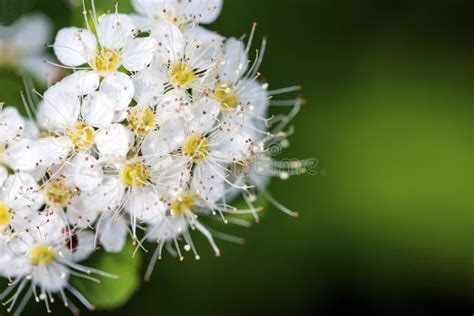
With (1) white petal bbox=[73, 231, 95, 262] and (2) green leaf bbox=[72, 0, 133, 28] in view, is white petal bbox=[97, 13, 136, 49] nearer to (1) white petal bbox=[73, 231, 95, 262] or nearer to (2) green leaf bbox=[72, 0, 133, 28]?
(2) green leaf bbox=[72, 0, 133, 28]

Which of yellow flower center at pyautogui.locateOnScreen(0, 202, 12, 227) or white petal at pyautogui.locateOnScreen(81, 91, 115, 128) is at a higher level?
white petal at pyautogui.locateOnScreen(81, 91, 115, 128)

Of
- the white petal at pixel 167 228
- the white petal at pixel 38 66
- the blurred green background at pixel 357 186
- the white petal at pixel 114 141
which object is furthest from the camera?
the blurred green background at pixel 357 186

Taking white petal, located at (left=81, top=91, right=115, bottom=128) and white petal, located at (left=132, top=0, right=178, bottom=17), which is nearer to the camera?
white petal, located at (left=81, top=91, right=115, bottom=128)

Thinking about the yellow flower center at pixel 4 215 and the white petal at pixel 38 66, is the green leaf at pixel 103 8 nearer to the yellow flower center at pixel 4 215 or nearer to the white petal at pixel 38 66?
the white petal at pixel 38 66

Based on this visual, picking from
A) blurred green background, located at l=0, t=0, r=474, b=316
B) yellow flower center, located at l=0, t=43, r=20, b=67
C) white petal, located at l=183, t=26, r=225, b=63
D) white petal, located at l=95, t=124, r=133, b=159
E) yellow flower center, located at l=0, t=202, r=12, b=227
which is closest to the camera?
white petal, located at l=95, t=124, r=133, b=159

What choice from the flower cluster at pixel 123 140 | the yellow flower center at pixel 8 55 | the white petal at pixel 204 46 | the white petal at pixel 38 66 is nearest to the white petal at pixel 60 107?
the flower cluster at pixel 123 140

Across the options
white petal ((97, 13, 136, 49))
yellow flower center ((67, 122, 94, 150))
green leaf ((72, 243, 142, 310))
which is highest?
white petal ((97, 13, 136, 49))

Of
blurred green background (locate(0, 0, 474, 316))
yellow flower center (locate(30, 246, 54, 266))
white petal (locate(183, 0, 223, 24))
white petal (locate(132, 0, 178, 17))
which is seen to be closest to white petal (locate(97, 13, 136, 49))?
white petal (locate(132, 0, 178, 17))

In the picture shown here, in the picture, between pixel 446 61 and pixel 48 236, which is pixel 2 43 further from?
pixel 446 61
